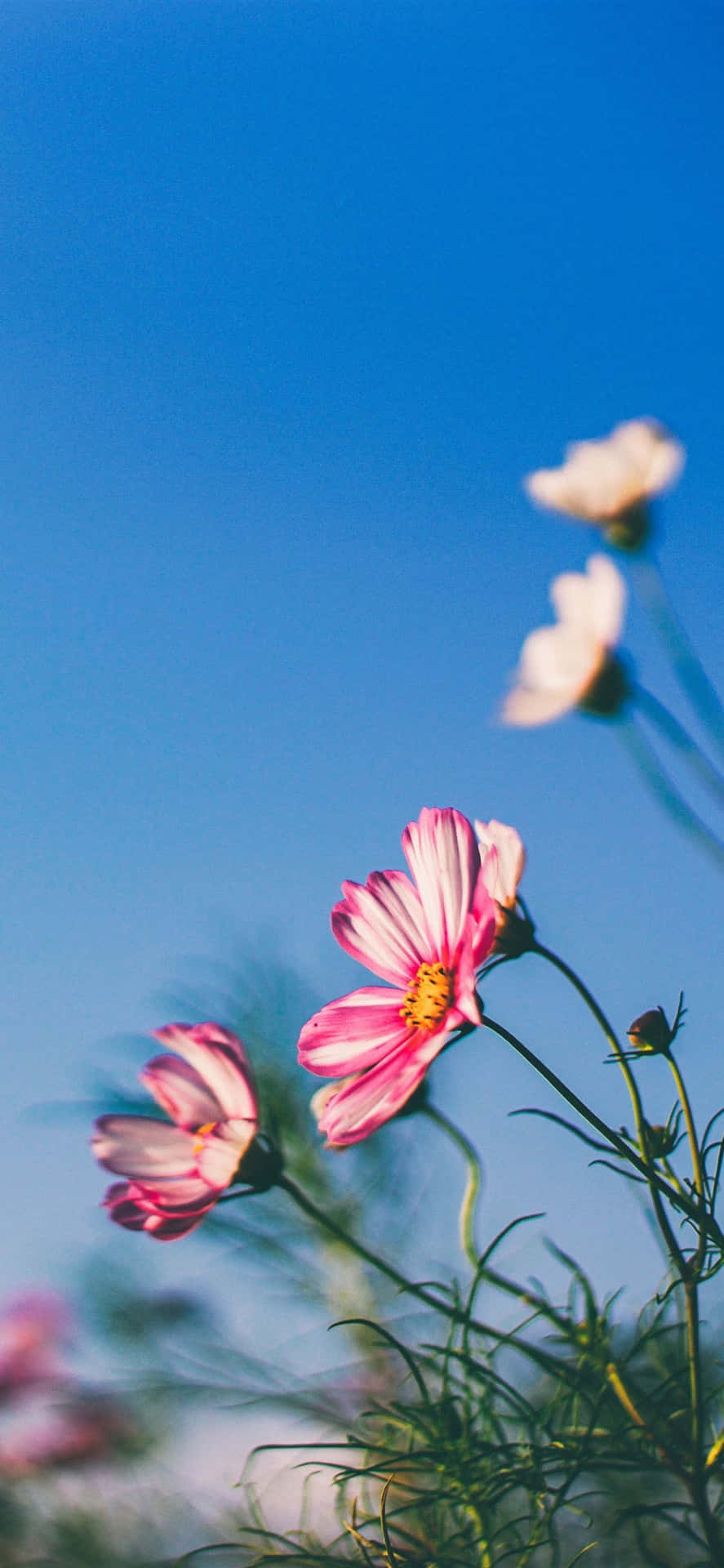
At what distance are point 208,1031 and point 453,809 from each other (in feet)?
0.52

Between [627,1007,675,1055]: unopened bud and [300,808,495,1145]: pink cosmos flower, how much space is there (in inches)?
3.4

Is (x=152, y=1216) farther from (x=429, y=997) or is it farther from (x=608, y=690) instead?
(x=608, y=690)

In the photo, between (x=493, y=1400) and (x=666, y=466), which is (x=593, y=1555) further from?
(x=666, y=466)

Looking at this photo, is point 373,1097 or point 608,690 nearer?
point 608,690

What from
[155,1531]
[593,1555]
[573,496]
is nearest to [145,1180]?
[573,496]

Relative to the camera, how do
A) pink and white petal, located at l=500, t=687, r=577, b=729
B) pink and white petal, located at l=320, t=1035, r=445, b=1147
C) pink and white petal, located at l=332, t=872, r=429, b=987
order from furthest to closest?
pink and white petal, located at l=332, t=872, r=429, b=987 → pink and white petal, located at l=320, t=1035, r=445, b=1147 → pink and white petal, located at l=500, t=687, r=577, b=729

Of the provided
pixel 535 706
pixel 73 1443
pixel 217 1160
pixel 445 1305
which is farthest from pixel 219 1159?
pixel 73 1443

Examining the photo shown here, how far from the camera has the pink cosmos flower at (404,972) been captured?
0.50 meters

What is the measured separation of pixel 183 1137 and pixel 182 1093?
2 cm

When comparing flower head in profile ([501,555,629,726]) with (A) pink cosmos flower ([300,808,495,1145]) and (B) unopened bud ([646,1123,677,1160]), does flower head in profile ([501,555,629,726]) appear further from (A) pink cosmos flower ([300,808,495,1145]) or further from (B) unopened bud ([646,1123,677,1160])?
(B) unopened bud ([646,1123,677,1160])

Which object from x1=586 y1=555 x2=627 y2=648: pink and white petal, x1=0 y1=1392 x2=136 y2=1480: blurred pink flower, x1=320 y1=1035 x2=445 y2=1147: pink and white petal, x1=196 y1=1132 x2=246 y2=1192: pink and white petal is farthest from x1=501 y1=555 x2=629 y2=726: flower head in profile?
x1=0 y1=1392 x2=136 y2=1480: blurred pink flower

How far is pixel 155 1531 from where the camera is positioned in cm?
129

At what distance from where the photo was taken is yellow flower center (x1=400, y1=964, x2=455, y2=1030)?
0.58 m

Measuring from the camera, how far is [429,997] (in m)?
Answer: 0.58
